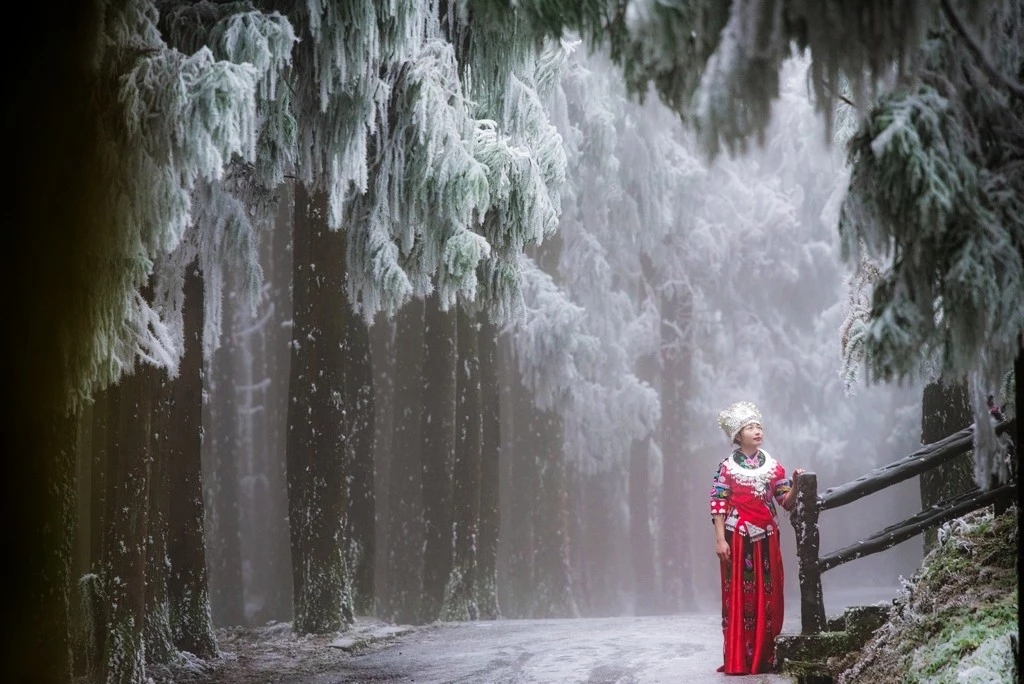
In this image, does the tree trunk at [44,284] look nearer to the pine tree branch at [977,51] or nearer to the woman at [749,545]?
the woman at [749,545]

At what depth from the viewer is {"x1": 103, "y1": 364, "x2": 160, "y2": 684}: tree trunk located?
8.54 m

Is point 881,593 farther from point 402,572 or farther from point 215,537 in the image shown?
point 215,537

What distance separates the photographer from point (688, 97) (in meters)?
4.84

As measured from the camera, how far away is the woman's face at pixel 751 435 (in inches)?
318

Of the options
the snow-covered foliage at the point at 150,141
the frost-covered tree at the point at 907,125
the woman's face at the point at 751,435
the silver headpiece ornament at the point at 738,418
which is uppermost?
the snow-covered foliage at the point at 150,141

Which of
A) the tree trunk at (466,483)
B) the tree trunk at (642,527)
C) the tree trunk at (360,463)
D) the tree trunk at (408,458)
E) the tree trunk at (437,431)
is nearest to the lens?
the tree trunk at (360,463)

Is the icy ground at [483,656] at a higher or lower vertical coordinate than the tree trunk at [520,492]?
lower

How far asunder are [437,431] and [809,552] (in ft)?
28.2

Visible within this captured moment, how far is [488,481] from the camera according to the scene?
17078mm

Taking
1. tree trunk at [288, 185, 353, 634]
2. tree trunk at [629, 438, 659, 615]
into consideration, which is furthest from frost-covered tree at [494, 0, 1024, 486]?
tree trunk at [629, 438, 659, 615]

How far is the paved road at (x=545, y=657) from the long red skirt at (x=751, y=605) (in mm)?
234

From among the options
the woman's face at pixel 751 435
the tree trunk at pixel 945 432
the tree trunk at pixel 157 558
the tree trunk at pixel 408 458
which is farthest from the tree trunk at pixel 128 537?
the tree trunk at pixel 408 458

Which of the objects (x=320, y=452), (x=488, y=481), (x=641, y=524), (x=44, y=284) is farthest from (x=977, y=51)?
(x=641, y=524)

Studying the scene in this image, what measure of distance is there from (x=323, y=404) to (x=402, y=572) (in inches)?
354
